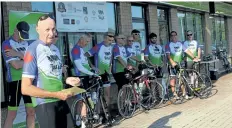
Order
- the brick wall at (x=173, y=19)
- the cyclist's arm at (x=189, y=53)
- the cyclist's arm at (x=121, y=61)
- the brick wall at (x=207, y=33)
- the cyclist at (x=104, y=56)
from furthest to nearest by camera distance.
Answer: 1. the brick wall at (x=207, y=33)
2. the brick wall at (x=173, y=19)
3. the cyclist's arm at (x=189, y=53)
4. the cyclist's arm at (x=121, y=61)
5. the cyclist at (x=104, y=56)

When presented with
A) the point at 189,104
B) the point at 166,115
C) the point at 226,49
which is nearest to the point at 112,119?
the point at 166,115

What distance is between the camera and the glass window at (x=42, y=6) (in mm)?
7098

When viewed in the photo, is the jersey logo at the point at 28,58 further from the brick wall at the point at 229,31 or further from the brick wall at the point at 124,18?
the brick wall at the point at 229,31

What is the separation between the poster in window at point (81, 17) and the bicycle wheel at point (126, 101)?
1784 millimetres

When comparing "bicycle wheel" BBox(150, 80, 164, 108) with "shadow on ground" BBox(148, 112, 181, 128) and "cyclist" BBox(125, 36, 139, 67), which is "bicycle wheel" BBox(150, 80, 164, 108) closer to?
"cyclist" BBox(125, 36, 139, 67)

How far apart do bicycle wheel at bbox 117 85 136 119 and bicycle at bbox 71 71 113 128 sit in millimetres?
614

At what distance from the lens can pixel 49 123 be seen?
291cm

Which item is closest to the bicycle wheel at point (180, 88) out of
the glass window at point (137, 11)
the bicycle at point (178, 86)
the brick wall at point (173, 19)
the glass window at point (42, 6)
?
the bicycle at point (178, 86)

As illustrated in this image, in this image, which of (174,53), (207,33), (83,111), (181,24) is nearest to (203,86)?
(174,53)

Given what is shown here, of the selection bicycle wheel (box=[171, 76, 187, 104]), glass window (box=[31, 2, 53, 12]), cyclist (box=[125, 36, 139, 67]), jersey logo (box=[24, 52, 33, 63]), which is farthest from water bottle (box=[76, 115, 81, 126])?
bicycle wheel (box=[171, 76, 187, 104])

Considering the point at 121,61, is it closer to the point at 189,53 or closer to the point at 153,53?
the point at 153,53

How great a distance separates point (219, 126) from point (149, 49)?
123 inches

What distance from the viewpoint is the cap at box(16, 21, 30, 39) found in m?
5.77

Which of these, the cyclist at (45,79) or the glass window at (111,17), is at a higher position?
the glass window at (111,17)
